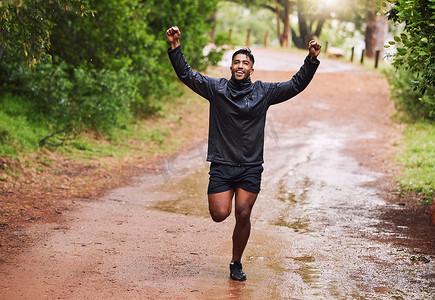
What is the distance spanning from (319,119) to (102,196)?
11.9 m

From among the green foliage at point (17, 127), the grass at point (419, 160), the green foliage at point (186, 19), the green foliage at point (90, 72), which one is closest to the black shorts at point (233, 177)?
the grass at point (419, 160)

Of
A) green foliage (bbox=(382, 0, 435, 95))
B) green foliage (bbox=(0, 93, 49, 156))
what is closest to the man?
green foliage (bbox=(382, 0, 435, 95))

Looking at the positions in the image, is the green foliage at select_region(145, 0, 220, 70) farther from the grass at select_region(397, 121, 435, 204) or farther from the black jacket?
the black jacket

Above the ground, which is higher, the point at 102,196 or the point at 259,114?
the point at 259,114

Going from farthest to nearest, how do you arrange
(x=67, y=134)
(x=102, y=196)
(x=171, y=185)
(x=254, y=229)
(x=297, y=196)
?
(x=67, y=134) → (x=171, y=185) → (x=297, y=196) → (x=102, y=196) → (x=254, y=229)

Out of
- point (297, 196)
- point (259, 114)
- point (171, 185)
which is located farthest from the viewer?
point (171, 185)

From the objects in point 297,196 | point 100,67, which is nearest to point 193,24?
point 100,67

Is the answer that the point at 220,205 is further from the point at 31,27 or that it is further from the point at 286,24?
the point at 286,24

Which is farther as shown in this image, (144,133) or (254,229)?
(144,133)

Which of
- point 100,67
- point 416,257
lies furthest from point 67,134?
point 416,257

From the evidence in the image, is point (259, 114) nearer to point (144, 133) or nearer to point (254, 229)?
point (254, 229)

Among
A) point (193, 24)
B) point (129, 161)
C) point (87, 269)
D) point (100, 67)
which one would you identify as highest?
point (193, 24)

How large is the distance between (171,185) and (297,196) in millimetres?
2468

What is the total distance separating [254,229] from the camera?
7.75 meters
